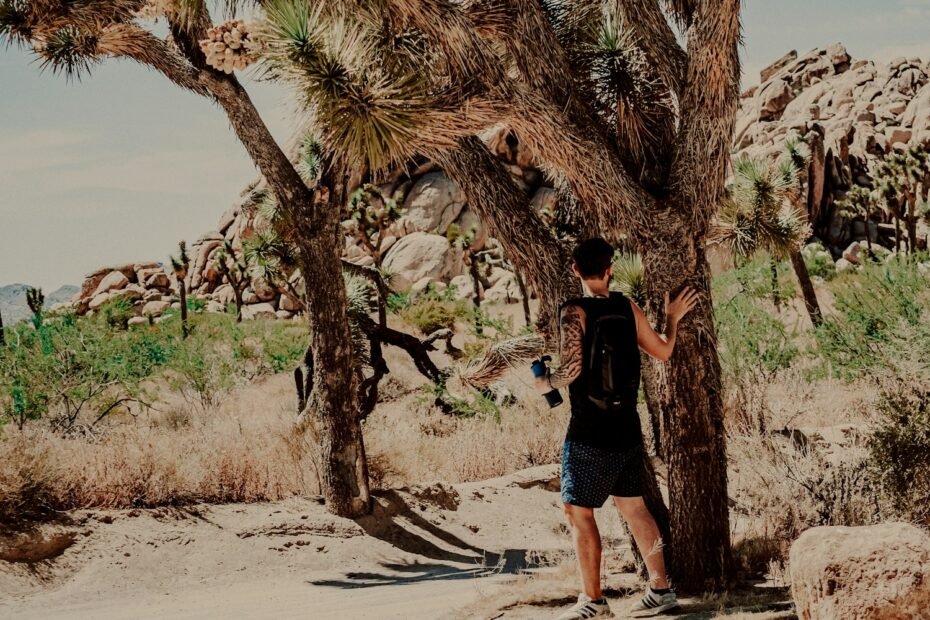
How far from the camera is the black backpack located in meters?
4.29

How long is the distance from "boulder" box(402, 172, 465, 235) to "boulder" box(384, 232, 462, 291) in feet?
2.83

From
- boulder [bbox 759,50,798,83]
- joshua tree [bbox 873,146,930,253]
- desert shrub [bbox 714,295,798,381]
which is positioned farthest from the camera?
boulder [bbox 759,50,798,83]

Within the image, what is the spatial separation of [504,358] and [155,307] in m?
44.3

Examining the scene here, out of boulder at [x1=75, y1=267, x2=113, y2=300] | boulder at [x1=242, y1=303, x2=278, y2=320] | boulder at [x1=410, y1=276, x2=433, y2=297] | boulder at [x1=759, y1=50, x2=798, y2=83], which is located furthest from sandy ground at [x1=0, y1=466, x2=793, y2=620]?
boulder at [x1=759, y1=50, x2=798, y2=83]

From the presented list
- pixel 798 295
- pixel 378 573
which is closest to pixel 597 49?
pixel 378 573

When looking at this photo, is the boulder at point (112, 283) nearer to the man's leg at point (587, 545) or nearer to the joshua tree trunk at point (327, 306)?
the joshua tree trunk at point (327, 306)

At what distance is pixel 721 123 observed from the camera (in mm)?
5277

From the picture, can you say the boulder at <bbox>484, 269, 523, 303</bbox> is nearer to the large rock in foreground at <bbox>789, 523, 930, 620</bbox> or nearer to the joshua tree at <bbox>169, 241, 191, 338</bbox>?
the joshua tree at <bbox>169, 241, 191, 338</bbox>

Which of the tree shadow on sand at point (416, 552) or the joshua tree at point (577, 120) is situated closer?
the joshua tree at point (577, 120)

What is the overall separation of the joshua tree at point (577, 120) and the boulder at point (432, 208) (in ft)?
130

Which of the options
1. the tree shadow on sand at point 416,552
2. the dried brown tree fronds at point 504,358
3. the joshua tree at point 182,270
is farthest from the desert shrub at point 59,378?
the joshua tree at point 182,270

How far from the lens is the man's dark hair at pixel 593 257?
176 inches

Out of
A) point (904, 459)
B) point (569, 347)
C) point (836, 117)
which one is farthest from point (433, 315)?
point (836, 117)

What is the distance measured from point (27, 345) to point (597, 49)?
417 inches
